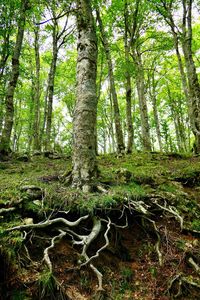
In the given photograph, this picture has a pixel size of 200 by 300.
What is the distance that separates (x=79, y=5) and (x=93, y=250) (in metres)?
5.26

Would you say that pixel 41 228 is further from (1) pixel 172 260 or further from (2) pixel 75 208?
(1) pixel 172 260

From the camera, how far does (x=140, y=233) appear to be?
4.32 metres

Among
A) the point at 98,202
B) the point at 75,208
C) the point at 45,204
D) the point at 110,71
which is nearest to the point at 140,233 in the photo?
the point at 98,202

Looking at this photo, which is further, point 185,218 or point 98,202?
point 185,218

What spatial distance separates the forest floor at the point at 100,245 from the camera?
2906 mm

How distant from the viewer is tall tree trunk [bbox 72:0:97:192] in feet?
15.8

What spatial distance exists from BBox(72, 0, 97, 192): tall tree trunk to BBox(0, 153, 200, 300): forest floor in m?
0.34

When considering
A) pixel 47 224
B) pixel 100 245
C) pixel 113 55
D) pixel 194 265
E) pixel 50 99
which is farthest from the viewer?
pixel 113 55

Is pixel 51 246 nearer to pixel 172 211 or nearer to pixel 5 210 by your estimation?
pixel 5 210

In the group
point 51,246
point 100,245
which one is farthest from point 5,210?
point 100,245

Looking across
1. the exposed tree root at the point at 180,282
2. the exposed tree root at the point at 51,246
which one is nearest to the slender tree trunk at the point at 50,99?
the exposed tree root at the point at 51,246

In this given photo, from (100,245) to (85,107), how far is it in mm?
2750

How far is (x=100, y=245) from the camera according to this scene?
149 inches

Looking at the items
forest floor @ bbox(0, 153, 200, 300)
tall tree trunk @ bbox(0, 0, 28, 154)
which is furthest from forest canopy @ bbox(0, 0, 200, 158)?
forest floor @ bbox(0, 153, 200, 300)
